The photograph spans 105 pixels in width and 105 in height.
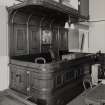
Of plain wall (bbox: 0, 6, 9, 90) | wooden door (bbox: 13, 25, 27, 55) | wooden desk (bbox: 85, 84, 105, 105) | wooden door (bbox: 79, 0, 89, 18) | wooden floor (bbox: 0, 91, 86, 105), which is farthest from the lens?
wooden door (bbox: 79, 0, 89, 18)

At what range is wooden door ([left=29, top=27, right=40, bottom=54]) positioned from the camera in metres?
2.75

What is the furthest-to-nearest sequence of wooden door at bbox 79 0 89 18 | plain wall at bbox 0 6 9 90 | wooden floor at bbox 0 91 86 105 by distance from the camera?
wooden door at bbox 79 0 89 18, plain wall at bbox 0 6 9 90, wooden floor at bbox 0 91 86 105

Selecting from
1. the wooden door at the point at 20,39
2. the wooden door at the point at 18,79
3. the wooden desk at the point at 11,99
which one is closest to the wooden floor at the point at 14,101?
the wooden desk at the point at 11,99

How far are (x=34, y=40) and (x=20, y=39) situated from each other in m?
0.35

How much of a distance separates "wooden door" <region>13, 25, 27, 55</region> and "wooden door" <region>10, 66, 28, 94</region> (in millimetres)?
351

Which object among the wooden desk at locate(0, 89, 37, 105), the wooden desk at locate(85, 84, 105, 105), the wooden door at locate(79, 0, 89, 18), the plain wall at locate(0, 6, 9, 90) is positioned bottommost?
the wooden desk at locate(0, 89, 37, 105)

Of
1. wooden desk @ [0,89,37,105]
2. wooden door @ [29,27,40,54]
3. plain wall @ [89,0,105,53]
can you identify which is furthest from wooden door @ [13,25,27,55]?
plain wall @ [89,0,105,53]

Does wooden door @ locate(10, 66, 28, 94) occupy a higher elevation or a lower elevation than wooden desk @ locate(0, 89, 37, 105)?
higher

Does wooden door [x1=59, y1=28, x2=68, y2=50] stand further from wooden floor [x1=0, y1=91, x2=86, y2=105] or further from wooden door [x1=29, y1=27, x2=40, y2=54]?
wooden floor [x1=0, y1=91, x2=86, y2=105]

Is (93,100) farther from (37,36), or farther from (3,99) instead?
(37,36)

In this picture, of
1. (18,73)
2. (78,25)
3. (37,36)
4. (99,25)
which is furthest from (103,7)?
(18,73)

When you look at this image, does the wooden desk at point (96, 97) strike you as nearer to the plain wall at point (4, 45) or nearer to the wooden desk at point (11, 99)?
the wooden desk at point (11, 99)

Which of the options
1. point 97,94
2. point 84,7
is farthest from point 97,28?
point 97,94

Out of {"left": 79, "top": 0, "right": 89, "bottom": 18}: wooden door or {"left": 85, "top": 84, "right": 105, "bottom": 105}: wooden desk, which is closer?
{"left": 85, "top": 84, "right": 105, "bottom": 105}: wooden desk
